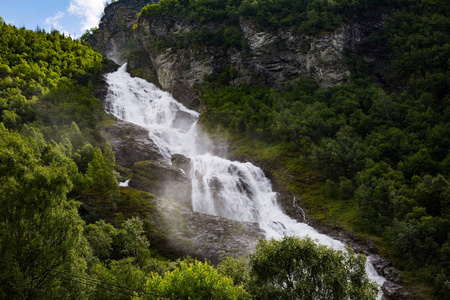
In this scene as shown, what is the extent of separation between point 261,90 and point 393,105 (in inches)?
1170

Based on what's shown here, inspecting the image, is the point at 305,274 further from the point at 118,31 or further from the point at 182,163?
the point at 118,31

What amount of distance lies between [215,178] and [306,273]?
90.2ft

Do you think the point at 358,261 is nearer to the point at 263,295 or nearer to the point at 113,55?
the point at 263,295

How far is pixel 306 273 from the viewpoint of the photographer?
15.6 meters

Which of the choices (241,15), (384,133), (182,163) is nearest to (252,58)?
(241,15)

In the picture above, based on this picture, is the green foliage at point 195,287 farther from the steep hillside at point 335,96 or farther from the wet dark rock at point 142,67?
the wet dark rock at point 142,67

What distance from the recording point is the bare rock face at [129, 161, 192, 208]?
40.6 meters

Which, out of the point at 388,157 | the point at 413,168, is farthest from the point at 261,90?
the point at 413,168

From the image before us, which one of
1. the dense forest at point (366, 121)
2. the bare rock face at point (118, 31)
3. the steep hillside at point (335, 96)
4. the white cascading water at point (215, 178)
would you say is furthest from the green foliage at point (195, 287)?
the bare rock face at point (118, 31)

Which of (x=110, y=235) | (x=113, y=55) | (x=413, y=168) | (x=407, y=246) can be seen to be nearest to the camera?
(x=110, y=235)

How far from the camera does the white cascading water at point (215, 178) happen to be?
121 feet

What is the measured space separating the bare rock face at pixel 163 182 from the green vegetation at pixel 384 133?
662 inches

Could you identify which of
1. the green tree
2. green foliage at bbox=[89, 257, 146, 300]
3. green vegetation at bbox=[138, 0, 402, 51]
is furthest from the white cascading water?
green vegetation at bbox=[138, 0, 402, 51]

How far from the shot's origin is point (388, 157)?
43688mm
